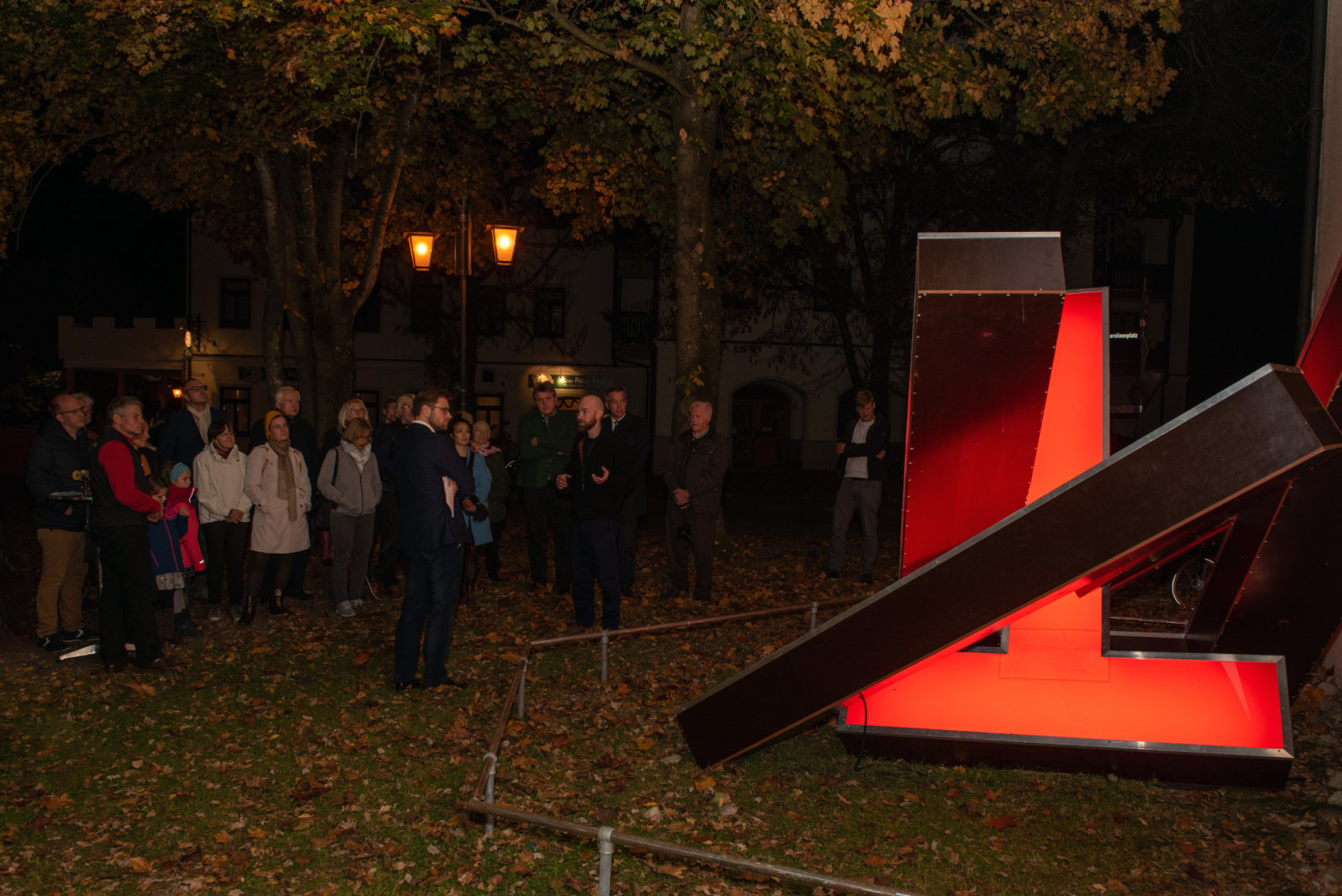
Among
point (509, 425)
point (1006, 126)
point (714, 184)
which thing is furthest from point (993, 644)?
point (509, 425)

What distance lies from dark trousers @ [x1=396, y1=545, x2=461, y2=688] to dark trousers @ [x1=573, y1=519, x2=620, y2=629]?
1668 mm

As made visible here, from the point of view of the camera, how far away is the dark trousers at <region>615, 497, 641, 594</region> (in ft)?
32.5

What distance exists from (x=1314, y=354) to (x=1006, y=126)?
16442 millimetres

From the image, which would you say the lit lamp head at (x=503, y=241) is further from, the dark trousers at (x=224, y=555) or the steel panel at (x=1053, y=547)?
the steel panel at (x=1053, y=547)

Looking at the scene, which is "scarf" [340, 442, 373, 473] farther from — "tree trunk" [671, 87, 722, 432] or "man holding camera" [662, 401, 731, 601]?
"tree trunk" [671, 87, 722, 432]

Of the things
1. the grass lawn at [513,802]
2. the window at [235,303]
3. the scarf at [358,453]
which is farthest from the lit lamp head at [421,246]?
the window at [235,303]

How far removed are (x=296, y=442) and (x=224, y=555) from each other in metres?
1.23

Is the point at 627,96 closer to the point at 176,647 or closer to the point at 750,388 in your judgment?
the point at 176,647

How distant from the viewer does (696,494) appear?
10.1 metres

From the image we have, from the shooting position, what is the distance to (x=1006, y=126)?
2091 cm

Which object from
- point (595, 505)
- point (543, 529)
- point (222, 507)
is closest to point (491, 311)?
point (543, 529)

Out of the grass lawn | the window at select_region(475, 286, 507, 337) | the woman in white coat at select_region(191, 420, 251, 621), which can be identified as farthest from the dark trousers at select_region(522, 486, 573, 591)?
the window at select_region(475, 286, 507, 337)

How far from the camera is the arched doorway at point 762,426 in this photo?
37.1 metres

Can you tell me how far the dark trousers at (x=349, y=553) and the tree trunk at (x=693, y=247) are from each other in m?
4.18
